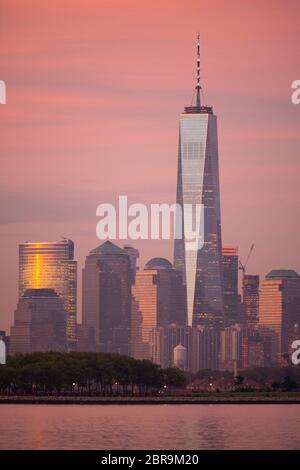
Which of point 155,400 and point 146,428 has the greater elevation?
point 155,400

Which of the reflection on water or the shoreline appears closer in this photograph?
the reflection on water

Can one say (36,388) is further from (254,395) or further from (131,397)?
(254,395)

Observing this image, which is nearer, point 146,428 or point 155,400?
point 146,428

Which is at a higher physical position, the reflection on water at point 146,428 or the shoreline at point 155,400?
the shoreline at point 155,400

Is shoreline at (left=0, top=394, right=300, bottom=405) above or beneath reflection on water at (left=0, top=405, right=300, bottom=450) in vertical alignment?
above
